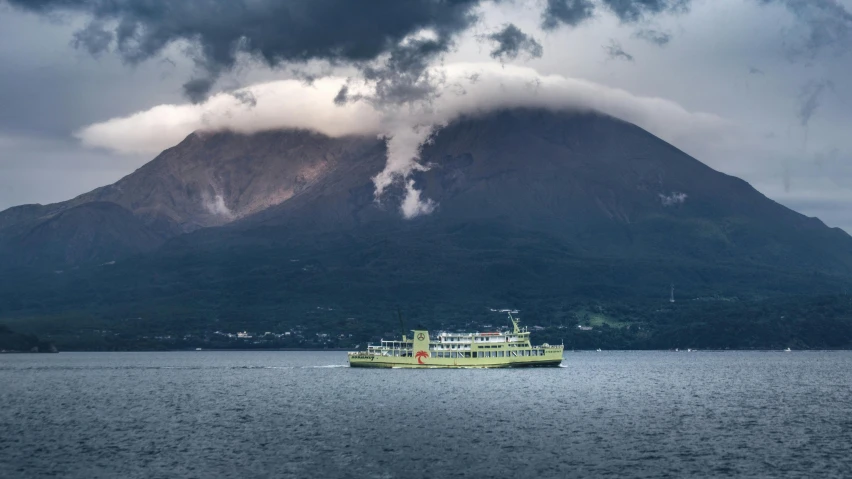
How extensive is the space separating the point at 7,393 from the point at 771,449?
126 meters

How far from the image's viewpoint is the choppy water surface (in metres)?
84.1

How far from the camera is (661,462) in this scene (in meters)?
86.0

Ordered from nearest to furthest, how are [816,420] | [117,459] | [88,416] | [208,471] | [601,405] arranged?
1. [208,471]
2. [117,459]
3. [816,420]
4. [88,416]
5. [601,405]

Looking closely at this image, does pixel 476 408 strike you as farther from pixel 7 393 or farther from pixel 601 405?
pixel 7 393

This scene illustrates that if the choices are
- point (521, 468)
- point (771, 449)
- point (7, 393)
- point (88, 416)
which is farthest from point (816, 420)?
point (7, 393)

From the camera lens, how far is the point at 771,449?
306 ft

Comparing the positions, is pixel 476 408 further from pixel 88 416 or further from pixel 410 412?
pixel 88 416

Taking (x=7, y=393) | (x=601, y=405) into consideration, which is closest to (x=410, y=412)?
(x=601, y=405)

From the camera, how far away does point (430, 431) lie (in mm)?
109438

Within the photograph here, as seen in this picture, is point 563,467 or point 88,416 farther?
point 88,416

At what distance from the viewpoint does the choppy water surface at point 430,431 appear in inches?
3312

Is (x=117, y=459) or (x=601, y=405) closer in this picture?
(x=117, y=459)

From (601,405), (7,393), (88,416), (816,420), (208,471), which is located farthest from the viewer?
(7,393)

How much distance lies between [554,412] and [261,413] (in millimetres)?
35848
